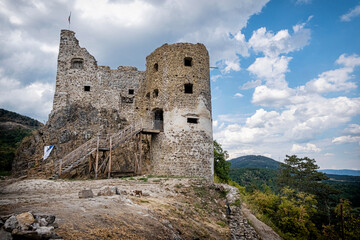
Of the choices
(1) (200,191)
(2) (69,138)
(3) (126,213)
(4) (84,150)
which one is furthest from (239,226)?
(2) (69,138)

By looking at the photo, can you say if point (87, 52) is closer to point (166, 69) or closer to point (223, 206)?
point (166, 69)

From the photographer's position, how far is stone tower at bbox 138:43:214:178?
1605cm

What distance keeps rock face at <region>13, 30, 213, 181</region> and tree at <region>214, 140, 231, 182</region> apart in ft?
32.5

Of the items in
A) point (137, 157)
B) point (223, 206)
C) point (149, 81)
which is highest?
point (149, 81)

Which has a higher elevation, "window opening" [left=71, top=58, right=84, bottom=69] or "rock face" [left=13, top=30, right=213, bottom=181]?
"window opening" [left=71, top=58, right=84, bottom=69]

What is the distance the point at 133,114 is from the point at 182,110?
5.71m

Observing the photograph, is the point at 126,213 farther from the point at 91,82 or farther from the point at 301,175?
the point at 301,175

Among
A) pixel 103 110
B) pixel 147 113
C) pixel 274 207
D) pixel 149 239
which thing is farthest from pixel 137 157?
pixel 274 207

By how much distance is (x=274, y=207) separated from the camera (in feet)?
74.6

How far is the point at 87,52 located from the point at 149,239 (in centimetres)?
1909

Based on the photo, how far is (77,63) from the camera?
66.2ft

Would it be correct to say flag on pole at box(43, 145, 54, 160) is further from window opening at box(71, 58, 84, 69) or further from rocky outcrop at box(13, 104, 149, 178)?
window opening at box(71, 58, 84, 69)

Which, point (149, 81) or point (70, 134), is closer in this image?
point (70, 134)

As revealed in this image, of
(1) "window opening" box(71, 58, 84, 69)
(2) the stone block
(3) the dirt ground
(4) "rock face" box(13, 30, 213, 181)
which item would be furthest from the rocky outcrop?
(2) the stone block
